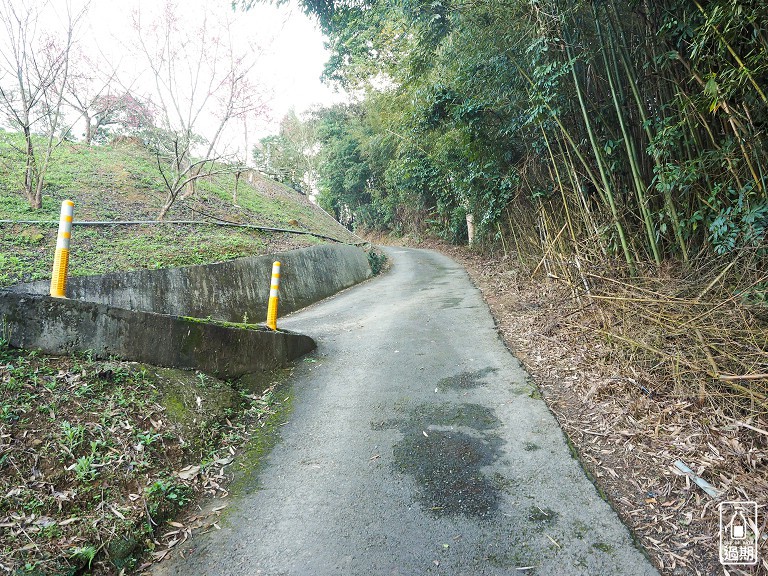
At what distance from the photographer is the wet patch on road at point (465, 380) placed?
13.3ft

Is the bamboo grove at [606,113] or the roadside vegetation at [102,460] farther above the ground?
the bamboo grove at [606,113]

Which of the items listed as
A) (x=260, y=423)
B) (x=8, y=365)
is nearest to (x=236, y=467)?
(x=260, y=423)

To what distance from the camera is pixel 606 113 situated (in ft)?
16.3

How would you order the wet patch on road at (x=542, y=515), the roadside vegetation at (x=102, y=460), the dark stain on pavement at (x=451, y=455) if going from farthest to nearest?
the dark stain on pavement at (x=451, y=455), the wet patch on road at (x=542, y=515), the roadside vegetation at (x=102, y=460)

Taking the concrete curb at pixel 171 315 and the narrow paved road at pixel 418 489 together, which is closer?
the narrow paved road at pixel 418 489

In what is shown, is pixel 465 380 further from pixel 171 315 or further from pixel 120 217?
pixel 120 217

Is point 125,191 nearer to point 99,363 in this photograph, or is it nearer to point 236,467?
point 99,363

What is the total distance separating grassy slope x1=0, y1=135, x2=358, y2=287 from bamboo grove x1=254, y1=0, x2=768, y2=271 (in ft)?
14.3

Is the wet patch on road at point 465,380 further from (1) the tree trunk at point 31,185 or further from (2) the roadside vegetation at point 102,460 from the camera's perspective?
(1) the tree trunk at point 31,185

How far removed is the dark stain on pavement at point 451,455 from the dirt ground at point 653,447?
645mm

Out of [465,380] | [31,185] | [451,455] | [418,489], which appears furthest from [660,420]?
[31,185]

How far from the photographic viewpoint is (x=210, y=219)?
382 inches

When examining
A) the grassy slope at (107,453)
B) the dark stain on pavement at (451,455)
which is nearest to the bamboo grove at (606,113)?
the dark stain on pavement at (451,455)

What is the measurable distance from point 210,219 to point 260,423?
747 cm
